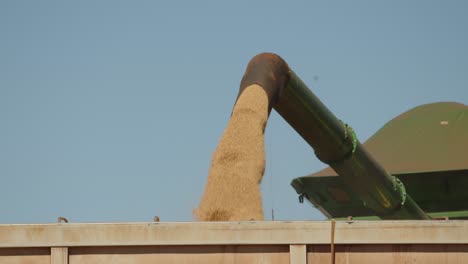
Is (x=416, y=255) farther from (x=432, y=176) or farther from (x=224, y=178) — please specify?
(x=432, y=176)

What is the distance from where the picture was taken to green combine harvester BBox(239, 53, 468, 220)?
29.3 feet

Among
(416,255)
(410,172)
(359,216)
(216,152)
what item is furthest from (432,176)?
(416,255)

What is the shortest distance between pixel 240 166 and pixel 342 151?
294 cm

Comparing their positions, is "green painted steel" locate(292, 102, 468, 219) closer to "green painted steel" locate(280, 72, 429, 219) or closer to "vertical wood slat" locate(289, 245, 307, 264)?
"green painted steel" locate(280, 72, 429, 219)

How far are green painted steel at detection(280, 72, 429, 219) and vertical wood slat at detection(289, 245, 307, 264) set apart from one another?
4031mm

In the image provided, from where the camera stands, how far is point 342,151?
9859mm

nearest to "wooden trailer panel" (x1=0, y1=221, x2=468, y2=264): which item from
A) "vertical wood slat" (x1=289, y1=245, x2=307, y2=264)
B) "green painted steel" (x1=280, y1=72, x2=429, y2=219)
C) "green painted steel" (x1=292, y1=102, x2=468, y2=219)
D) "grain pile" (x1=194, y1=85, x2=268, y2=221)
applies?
"vertical wood slat" (x1=289, y1=245, x2=307, y2=264)

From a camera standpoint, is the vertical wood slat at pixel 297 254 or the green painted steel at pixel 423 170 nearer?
the vertical wood slat at pixel 297 254

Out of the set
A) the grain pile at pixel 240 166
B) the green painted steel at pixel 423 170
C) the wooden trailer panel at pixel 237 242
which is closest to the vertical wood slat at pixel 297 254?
the wooden trailer panel at pixel 237 242

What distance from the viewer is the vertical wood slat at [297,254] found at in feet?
15.6

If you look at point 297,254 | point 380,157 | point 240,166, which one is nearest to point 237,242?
→ point 297,254

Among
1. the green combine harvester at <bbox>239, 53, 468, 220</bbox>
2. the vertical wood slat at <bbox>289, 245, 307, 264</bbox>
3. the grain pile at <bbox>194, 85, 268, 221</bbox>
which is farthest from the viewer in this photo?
the green combine harvester at <bbox>239, 53, 468, 220</bbox>

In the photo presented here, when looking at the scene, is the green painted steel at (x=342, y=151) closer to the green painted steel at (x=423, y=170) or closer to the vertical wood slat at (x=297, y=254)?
the green painted steel at (x=423, y=170)

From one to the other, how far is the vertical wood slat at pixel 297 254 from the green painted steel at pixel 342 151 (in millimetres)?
4031
